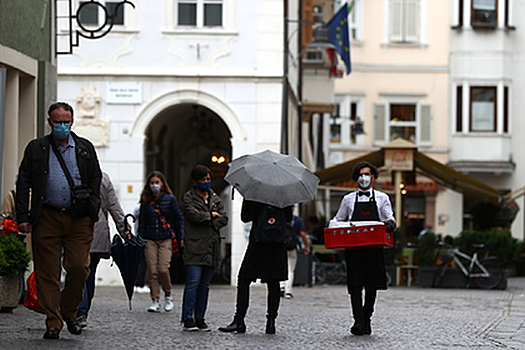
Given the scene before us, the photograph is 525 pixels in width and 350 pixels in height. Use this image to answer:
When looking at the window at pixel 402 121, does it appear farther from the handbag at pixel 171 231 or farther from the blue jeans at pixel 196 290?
the blue jeans at pixel 196 290

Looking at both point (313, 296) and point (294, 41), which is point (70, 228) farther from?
point (294, 41)

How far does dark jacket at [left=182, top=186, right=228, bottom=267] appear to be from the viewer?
1022 centimetres

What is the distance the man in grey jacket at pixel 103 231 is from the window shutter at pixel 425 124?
28324 mm

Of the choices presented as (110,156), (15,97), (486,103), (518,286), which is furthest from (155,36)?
(486,103)

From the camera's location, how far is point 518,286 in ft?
78.4

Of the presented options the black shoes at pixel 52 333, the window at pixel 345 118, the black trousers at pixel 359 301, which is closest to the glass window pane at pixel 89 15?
the black trousers at pixel 359 301

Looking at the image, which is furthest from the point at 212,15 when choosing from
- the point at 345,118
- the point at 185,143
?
the point at 345,118

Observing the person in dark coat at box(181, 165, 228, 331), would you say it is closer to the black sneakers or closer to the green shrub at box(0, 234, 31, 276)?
the black sneakers

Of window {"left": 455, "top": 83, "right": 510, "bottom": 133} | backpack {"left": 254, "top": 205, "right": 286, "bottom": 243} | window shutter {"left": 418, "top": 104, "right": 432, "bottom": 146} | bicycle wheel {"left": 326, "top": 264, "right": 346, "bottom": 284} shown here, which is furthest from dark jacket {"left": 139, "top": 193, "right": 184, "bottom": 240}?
window shutter {"left": 418, "top": 104, "right": 432, "bottom": 146}

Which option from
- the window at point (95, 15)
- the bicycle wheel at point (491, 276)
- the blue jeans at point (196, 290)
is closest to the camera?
the blue jeans at point (196, 290)

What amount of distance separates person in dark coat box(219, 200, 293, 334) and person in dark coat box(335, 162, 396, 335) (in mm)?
711

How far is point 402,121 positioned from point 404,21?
149 inches

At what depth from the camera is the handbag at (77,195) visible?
8648 mm

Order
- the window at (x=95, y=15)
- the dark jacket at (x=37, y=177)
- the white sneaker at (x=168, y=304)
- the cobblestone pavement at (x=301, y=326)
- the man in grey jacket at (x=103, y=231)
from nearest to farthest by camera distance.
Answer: the dark jacket at (x=37, y=177) < the cobblestone pavement at (x=301, y=326) < the man in grey jacket at (x=103, y=231) < the white sneaker at (x=168, y=304) < the window at (x=95, y=15)
